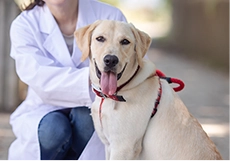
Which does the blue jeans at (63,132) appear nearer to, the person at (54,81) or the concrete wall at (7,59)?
the person at (54,81)

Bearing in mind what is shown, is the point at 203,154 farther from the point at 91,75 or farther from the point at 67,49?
the point at 67,49

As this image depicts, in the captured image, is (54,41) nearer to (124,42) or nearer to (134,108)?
(124,42)

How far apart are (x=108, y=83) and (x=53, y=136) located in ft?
2.63

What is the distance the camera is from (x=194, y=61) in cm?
1534

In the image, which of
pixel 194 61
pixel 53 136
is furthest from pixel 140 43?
pixel 194 61

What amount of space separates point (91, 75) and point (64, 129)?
56 cm

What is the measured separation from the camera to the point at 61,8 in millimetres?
3709

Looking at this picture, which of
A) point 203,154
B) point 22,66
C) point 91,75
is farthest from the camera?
point 22,66

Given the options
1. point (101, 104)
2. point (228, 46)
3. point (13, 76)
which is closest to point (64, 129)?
point (101, 104)

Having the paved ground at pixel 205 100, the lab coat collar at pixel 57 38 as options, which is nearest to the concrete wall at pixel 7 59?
the paved ground at pixel 205 100

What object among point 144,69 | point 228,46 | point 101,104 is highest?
point 144,69

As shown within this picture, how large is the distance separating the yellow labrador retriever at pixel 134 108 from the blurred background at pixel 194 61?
4.41 feet

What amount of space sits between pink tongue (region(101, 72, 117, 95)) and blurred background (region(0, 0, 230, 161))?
146 cm

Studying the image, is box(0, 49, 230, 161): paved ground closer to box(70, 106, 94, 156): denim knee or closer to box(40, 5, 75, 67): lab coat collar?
box(70, 106, 94, 156): denim knee
